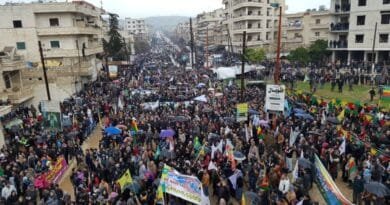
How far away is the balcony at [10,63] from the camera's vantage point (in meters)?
28.4

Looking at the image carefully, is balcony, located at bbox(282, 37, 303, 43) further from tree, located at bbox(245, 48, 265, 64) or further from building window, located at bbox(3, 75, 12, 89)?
building window, located at bbox(3, 75, 12, 89)

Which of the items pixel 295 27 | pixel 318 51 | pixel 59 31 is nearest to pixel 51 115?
pixel 59 31

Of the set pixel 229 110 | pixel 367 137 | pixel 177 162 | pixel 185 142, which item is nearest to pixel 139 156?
pixel 177 162

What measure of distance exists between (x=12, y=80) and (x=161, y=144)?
20423 millimetres

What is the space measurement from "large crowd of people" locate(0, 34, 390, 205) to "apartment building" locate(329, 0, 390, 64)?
26.8 meters

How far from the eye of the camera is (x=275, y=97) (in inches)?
755

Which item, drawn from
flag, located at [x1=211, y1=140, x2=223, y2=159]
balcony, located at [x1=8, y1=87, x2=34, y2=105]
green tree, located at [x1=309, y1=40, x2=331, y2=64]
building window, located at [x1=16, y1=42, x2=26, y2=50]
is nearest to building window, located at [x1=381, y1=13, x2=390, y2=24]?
green tree, located at [x1=309, y1=40, x2=331, y2=64]

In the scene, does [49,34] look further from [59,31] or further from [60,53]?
[60,53]

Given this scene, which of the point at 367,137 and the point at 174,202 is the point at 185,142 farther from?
the point at 367,137

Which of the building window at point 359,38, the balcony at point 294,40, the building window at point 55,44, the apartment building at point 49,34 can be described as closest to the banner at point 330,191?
the apartment building at point 49,34

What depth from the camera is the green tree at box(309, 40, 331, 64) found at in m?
51.1

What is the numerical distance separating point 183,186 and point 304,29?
60.1 metres

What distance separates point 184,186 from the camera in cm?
1117

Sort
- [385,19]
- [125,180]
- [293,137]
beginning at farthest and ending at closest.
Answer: [385,19], [293,137], [125,180]
